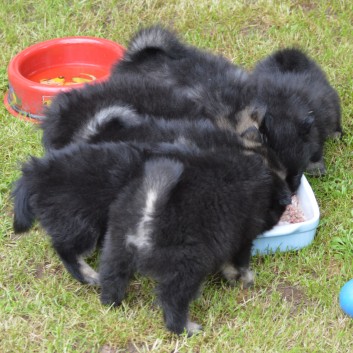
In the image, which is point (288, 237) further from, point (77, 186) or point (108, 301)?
point (77, 186)

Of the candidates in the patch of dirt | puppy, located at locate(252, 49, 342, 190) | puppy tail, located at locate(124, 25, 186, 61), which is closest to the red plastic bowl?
puppy tail, located at locate(124, 25, 186, 61)

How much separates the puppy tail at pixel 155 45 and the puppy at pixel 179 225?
5.77 feet

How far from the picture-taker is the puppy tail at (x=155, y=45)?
5.41 meters

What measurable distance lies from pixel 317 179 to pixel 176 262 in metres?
1.90

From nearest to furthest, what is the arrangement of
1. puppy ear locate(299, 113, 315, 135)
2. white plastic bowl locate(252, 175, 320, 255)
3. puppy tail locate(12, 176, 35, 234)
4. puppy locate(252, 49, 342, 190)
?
puppy tail locate(12, 176, 35, 234) → white plastic bowl locate(252, 175, 320, 255) → puppy locate(252, 49, 342, 190) → puppy ear locate(299, 113, 315, 135)

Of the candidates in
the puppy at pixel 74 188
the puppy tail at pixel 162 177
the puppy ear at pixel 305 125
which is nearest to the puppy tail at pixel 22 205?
the puppy at pixel 74 188

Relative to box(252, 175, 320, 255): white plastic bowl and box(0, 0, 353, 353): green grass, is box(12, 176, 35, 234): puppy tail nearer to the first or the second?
box(0, 0, 353, 353): green grass

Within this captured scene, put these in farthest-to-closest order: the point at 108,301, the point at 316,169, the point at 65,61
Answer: the point at 65,61, the point at 316,169, the point at 108,301

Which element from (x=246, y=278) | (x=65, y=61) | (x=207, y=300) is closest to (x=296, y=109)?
(x=246, y=278)

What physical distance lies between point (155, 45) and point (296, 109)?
1329 millimetres

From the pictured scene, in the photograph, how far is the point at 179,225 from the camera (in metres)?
3.55

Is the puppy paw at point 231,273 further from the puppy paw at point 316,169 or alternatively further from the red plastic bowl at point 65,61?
the red plastic bowl at point 65,61

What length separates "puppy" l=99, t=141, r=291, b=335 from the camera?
354 cm

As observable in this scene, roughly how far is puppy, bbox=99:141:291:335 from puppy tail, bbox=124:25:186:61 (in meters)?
1.76
